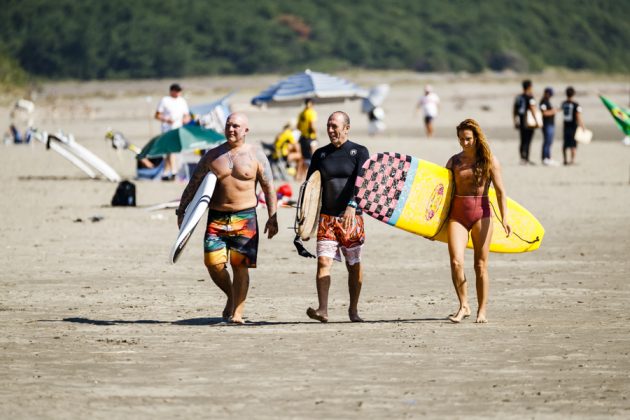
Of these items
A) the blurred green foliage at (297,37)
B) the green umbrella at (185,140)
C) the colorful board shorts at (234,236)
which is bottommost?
the colorful board shorts at (234,236)

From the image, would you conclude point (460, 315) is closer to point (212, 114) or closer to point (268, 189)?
point (268, 189)

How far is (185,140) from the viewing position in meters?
18.6

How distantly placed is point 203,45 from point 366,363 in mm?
80076

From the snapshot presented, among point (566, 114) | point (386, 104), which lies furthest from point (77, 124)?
point (566, 114)

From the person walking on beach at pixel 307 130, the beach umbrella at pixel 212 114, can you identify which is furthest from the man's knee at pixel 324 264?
the person walking on beach at pixel 307 130

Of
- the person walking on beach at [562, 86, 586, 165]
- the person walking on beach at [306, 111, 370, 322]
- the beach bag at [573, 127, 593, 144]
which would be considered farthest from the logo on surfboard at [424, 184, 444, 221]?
the beach bag at [573, 127, 593, 144]

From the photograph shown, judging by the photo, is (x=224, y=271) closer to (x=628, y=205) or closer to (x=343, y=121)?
(x=343, y=121)

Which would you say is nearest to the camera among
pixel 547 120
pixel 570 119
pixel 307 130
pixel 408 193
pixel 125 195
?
pixel 408 193

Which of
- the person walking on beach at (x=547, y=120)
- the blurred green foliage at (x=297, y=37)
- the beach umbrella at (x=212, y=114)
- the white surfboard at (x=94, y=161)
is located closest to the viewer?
the beach umbrella at (x=212, y=114)

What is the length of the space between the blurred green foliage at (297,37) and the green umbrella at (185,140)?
61.7 meters

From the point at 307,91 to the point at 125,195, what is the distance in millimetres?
6217

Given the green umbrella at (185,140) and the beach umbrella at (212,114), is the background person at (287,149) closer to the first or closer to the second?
the beach umbrella at (212,114)

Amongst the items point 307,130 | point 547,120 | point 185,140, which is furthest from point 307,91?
point 185,140

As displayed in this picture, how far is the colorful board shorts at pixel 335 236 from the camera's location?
9.18 metres
